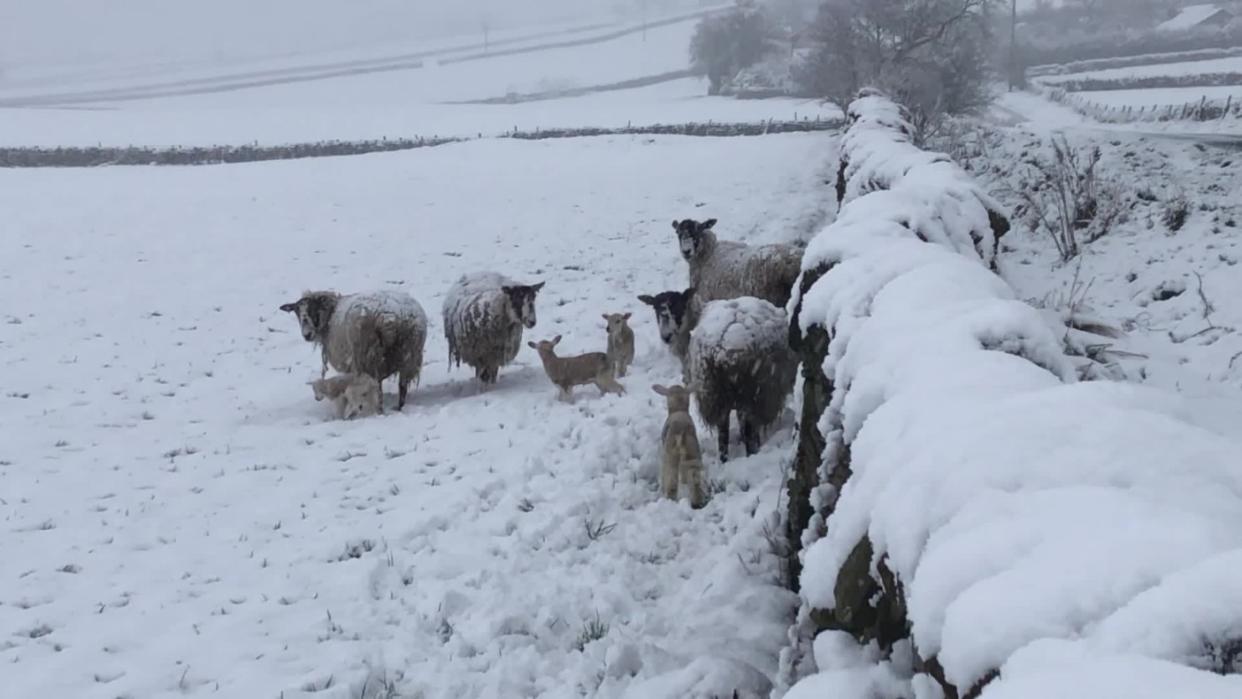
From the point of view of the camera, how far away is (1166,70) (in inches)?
1969

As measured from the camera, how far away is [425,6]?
164m

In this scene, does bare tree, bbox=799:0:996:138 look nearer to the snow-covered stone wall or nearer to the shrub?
the shrub

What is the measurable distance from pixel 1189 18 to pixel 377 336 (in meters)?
79.5

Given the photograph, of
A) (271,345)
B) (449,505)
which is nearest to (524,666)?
(449,505)

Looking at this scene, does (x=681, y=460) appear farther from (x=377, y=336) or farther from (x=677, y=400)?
(x=377, y=336)

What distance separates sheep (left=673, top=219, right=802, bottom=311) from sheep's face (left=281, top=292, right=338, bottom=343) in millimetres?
4592

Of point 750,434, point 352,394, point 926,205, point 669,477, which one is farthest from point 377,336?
point 926,205

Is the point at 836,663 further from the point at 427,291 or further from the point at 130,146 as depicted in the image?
the point at 130,146

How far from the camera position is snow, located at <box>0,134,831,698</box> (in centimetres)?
484

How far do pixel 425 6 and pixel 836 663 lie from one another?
179 metres

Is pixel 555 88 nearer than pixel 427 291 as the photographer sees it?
No

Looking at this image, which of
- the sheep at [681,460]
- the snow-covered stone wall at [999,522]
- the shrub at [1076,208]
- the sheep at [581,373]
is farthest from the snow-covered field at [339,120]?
the snow-covered stone wall at [999,522]

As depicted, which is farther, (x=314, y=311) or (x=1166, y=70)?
(x=1166, y=70)

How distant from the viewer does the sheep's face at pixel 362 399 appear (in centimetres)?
959
